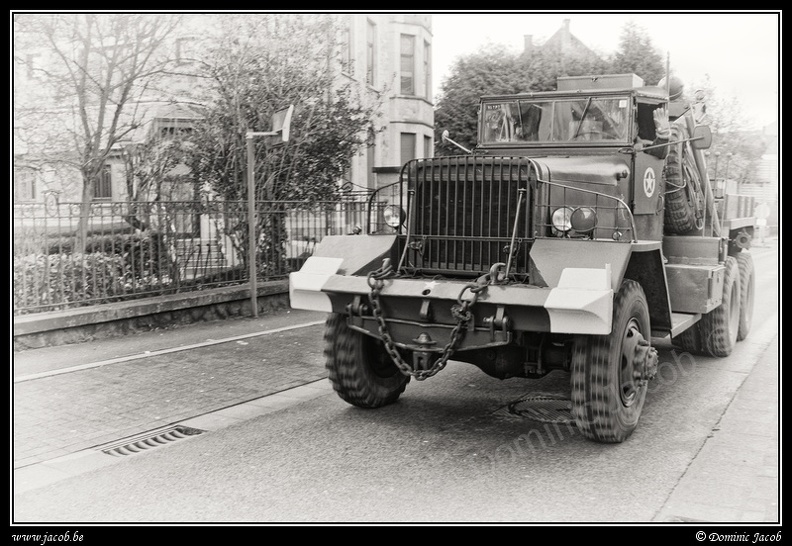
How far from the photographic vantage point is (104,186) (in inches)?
457

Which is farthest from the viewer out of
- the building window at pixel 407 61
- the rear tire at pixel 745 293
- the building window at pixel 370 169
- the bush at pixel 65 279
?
the building window at pixel 407 61

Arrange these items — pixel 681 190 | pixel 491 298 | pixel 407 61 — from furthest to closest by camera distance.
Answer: pixel 407 61
pixel 681 190
pixel 491 298

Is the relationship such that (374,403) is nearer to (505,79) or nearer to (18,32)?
(18,32)

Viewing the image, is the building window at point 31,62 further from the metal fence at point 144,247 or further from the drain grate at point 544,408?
the drain grate at point 544,408

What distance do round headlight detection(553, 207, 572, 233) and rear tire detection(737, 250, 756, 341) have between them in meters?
4.69

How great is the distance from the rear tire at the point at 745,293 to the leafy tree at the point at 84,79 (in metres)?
7.88

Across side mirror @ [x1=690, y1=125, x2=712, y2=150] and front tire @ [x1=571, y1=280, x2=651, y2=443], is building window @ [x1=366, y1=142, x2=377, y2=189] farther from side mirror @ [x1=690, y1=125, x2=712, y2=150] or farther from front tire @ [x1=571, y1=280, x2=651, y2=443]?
front tire @ [x1=571, y1=280, x2=651, y2=443]

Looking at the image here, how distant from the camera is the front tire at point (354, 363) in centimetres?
615

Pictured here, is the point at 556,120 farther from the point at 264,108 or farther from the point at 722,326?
the point at 264,108

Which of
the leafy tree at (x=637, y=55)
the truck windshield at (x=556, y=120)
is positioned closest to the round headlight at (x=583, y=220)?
the truck windshield at (x=556, y=120)

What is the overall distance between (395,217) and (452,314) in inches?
51.2

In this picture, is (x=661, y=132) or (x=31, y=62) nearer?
(x=661, y=132)

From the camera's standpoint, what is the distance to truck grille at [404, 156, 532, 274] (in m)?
5.67

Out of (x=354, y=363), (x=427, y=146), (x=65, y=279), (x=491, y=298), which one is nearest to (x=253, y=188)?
(x=65, y=279)
